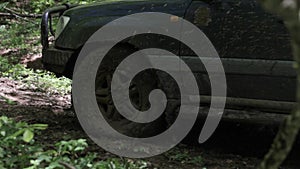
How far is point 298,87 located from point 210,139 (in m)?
3.19

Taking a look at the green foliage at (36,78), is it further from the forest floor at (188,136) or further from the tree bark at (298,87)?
the tree bark at (298,87)

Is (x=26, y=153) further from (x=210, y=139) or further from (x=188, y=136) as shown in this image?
(x=210, y=139)

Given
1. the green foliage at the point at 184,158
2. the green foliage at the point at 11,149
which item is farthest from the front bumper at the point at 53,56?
the green foliage at the point at 11,149

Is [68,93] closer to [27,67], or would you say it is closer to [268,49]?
[27,67]

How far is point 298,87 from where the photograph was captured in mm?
1607

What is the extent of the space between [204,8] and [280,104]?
0.95 metres

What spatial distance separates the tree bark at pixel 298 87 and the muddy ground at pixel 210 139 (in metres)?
1.97

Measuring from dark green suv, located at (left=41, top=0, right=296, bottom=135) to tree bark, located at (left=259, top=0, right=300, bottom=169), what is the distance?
200 centimetres

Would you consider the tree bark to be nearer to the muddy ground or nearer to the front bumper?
the muddy ground

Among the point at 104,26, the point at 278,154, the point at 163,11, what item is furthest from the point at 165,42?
the point at 278,154

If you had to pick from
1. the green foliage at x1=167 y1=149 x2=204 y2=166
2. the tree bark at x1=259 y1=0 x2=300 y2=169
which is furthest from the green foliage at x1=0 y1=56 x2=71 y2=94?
the tree bark at x1=259 y1=0 x2=300 y2=169

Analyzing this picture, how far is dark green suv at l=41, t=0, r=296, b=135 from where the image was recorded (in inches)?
148

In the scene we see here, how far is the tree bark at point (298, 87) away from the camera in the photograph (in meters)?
1.44

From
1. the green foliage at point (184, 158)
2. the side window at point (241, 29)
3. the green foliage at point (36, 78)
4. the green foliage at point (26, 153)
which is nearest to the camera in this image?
the green foliage at point (26, 153)
